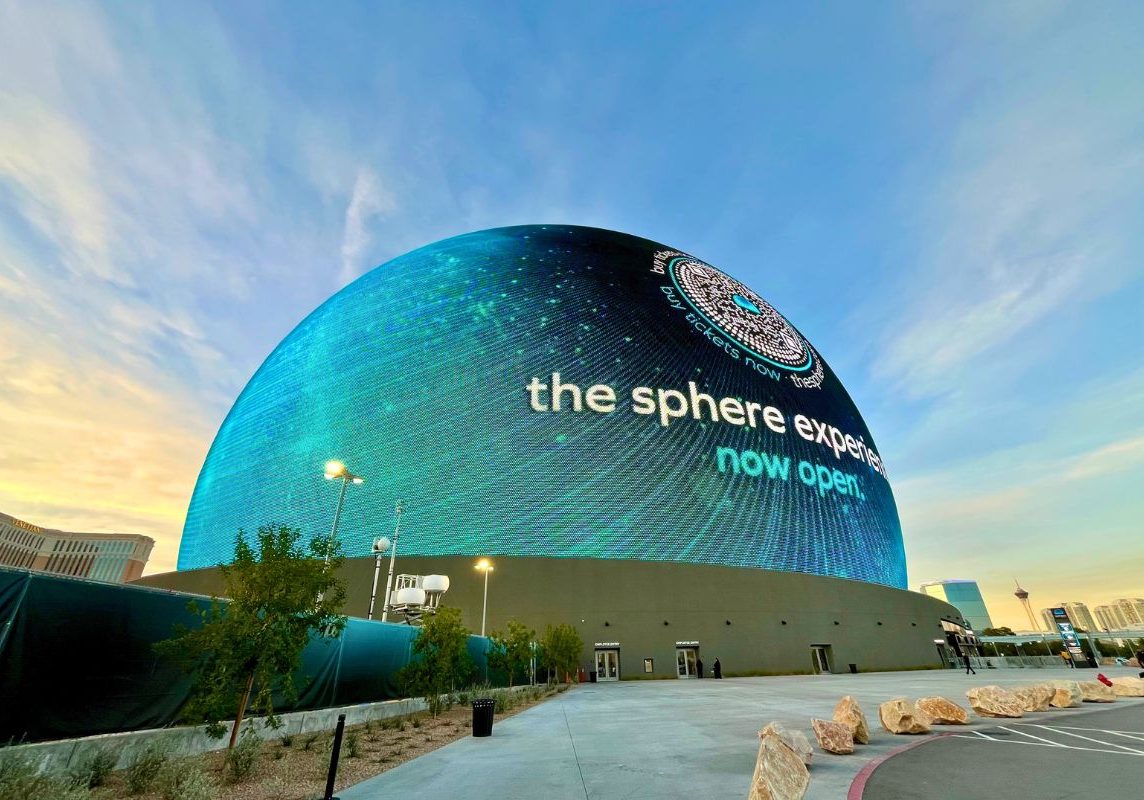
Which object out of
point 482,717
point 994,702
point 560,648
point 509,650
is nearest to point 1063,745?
point 994,702

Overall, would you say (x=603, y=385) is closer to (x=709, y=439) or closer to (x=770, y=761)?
(x=709, y=439)

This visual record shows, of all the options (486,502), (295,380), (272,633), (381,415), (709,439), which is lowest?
(272,633)

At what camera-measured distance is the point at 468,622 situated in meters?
34.0

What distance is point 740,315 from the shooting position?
51.2m

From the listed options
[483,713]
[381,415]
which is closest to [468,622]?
[381,415]

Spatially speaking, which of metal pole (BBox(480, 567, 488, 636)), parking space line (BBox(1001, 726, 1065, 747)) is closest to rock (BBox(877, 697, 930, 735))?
parking space line (BBox(1001, 726, 1065, 747))

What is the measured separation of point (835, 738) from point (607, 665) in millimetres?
29270

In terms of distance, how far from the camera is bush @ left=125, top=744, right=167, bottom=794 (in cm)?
658

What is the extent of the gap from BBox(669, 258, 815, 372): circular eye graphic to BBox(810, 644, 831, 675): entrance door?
81.2ft

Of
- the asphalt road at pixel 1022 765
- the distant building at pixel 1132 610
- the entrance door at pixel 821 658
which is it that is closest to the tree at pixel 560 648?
the entrance door at pixel 821 658

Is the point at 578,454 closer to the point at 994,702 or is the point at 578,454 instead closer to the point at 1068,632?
the point at 994,702

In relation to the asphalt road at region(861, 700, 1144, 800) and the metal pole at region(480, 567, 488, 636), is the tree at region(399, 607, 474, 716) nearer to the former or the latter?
the asphalt road at region(861, 700, 1144, 800)

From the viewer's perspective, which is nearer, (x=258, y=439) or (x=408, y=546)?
(x=408, y=546)

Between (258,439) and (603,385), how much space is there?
108ft
